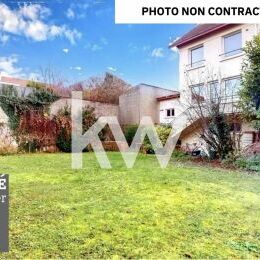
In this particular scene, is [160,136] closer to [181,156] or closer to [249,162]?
[181,156]

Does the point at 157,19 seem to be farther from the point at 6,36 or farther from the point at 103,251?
the point at 103,251

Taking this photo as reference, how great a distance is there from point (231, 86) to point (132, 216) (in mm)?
3959

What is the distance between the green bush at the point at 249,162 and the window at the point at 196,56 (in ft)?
5.97

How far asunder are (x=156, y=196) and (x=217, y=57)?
9.09ft

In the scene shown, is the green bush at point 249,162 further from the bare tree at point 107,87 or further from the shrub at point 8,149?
the shrub at point 8,149

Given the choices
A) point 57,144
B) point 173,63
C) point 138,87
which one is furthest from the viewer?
point 57,144

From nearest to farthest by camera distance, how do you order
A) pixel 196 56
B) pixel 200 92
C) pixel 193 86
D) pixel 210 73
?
pixel 196 56 → pixel 210 73 → pixel 193 86 → pixel 200 92

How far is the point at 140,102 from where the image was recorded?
3205 millimetres

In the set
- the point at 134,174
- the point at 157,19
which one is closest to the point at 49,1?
the point at 157,19

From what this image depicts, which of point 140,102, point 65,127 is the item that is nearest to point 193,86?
point 140,102

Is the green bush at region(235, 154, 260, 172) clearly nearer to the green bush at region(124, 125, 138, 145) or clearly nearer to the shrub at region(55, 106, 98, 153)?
the green bush at region(124, 125, 138, 145)

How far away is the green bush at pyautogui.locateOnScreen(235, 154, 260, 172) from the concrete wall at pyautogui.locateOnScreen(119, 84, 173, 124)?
7.39ft

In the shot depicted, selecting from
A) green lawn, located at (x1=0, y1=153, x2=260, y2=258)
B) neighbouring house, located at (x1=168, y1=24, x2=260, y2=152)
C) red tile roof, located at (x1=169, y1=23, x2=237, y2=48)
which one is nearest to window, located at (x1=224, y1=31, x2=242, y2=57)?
neighbouring house, located at (x1=168, y1=24, x2=260, y2=152)

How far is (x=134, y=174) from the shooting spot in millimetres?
4012
